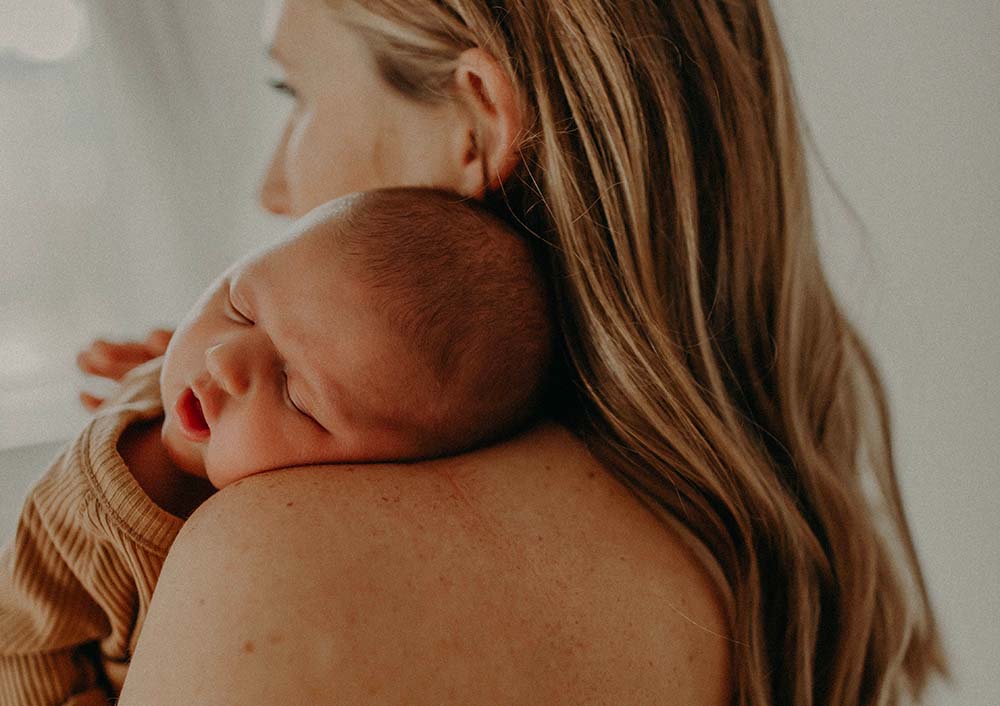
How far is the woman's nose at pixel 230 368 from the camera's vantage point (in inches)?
29.3

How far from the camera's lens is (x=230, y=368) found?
0.75 metres

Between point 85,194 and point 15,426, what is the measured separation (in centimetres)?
50

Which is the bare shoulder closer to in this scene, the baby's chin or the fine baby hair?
the fine baby hair

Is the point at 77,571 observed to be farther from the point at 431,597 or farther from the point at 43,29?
the point at 43,29

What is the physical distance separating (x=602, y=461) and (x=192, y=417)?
380 millimetres

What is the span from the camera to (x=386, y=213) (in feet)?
2.56

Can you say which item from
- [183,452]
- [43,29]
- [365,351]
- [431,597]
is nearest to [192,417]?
[183,452]

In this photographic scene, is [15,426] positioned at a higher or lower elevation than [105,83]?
lower

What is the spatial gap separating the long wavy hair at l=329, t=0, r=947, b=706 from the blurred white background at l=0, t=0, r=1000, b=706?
0.07m

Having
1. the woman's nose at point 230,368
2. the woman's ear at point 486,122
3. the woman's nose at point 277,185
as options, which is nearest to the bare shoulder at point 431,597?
the woman's nose at point 230,368

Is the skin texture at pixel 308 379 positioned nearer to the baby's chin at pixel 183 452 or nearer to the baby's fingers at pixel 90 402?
the baby's chin at pixel 183 452

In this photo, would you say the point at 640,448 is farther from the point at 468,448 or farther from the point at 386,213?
the point at 386,213

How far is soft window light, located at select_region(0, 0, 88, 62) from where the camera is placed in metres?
1.55

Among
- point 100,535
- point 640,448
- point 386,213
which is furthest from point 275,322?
point 640,448
